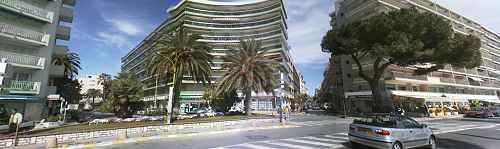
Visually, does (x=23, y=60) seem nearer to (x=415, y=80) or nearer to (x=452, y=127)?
(x=452, y=127)

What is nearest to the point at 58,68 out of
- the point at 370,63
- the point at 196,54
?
the point at 196,54

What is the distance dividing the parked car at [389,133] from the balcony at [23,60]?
26.8 meters

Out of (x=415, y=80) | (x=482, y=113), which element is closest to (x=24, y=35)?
(x=482, y=113)

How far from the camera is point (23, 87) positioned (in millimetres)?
23828

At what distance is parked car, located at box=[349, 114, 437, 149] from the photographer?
10.2m

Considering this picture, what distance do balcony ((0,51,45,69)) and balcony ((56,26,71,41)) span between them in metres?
5.58

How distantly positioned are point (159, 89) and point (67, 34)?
59.1 meters

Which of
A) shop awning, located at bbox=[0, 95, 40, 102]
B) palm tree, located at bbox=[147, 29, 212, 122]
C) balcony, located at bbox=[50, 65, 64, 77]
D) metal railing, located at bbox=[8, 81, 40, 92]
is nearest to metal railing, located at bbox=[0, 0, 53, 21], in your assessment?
balcony, located at bbox=[50, 65, 64, 77]

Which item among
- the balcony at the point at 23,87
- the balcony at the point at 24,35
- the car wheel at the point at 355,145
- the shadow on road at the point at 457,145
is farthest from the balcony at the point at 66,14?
the shadow on road at the point at 457,145

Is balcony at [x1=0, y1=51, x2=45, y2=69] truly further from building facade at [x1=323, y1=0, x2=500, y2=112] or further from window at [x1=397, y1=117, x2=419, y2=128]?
building facade at [x1=323, y1=0, x2=500, y2=112]

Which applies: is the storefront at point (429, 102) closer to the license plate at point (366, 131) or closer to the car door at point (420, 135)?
the car door at point (420, 135)

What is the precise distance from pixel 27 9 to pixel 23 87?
724cm

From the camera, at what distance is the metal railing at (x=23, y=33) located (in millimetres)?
23114

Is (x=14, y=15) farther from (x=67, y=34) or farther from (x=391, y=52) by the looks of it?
(x=391, y=52)
